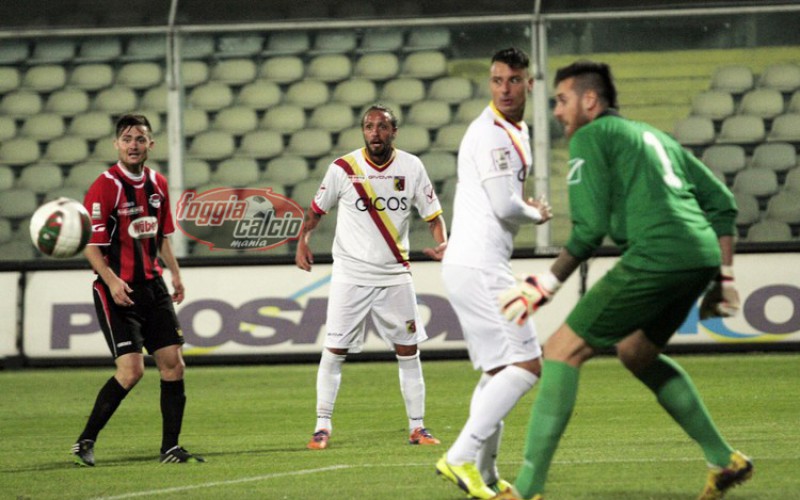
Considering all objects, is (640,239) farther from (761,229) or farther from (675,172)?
(761,229)

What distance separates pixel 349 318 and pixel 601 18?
7.36 meters

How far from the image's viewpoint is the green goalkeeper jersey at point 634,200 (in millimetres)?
5141

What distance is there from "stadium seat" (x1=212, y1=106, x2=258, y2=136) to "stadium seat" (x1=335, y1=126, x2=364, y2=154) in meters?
1.19

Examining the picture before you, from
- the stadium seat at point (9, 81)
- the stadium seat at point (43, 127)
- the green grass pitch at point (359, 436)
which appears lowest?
the green grass pitch at point (359, 436)

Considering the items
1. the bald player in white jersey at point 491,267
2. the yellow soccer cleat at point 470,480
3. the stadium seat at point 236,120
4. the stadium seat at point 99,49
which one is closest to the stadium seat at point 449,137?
the stadium seat at point 236,120

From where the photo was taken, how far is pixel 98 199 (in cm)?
A: 771

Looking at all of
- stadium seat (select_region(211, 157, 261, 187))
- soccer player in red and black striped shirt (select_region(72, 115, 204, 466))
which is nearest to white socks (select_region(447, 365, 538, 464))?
soccer player in red and black striped shirt (select_region(72, 115, 204, 466))

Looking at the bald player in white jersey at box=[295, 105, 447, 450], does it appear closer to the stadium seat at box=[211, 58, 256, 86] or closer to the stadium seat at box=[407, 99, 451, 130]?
the stadium seat at box=[407, 99, 451, 130]

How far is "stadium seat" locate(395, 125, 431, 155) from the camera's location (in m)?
15.4

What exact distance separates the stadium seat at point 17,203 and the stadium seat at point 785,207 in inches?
340

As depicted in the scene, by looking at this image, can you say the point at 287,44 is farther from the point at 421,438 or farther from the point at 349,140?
the point at 421,438

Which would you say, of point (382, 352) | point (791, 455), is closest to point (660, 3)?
point (382, 352)

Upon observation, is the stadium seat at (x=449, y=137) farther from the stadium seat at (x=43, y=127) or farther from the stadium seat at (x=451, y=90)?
the stadium seat at (x=43, y=127)

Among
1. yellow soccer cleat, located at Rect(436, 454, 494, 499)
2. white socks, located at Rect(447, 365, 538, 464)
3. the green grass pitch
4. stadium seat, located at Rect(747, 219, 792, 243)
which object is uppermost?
white socks, located at Rect(447, 365, 538, 464)
